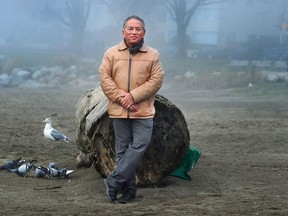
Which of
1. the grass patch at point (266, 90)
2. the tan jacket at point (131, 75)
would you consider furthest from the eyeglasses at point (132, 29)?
the grass patch at point (266, 90)

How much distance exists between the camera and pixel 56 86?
3067 cm

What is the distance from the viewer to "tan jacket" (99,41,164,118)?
746cm

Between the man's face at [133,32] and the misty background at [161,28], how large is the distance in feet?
113

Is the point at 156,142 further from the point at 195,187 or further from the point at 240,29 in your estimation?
the point at 240,29

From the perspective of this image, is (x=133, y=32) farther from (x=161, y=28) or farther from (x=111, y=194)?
(x=161, y=28)

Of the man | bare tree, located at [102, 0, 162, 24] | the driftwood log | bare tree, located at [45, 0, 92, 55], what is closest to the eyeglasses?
the man

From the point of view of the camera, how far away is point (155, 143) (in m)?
8.35

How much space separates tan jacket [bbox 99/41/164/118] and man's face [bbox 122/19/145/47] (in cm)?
10

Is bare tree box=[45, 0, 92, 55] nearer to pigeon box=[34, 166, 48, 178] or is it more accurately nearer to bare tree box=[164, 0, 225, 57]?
bare tree box=[164, 0, 225, 57]

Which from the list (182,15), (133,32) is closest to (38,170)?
(133,32)

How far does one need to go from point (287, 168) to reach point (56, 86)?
2160 centimetres

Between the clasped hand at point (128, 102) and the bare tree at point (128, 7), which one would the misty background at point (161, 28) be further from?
the clasped hand at point (128, 102)

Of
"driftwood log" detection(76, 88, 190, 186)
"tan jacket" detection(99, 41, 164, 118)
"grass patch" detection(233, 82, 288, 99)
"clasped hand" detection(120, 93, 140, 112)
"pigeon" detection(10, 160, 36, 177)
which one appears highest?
"tan jacket" detection(99, 41, 164, 118)

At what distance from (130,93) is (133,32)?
0.62 m
